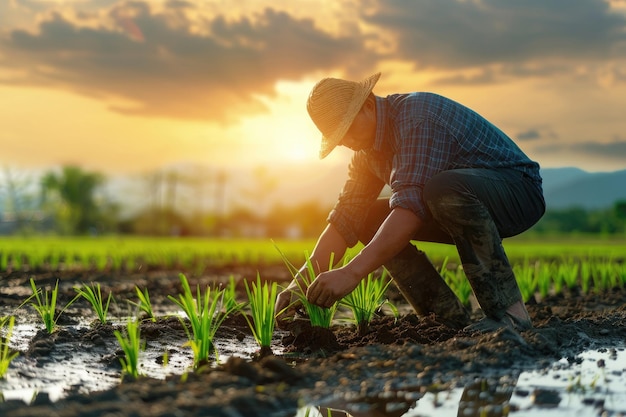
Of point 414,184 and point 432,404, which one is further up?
point 414,184

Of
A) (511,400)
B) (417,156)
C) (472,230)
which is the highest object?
(417,156)

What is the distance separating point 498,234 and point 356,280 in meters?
1.11

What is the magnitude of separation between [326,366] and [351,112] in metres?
1.50

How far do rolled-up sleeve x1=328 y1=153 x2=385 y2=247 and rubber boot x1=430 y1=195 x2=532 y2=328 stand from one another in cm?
67

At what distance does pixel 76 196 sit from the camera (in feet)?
183

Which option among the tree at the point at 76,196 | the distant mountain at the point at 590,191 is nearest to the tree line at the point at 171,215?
the tree at the point at 76,196

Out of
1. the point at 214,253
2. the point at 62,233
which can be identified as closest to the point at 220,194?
the point at 62,233

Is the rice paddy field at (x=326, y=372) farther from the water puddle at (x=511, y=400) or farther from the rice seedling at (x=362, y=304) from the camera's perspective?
the rice seedling at (x=362, y=304)

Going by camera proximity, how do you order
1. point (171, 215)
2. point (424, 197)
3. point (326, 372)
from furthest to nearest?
point (171, 215), point (424, 197), point (326, 372)

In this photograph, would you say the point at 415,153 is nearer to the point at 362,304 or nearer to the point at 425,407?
the point at 362,304

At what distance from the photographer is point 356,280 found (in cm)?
324

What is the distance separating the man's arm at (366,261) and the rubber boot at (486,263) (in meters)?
0.37

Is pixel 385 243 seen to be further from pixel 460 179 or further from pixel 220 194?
pixel 220 194

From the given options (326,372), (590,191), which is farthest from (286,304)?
(590,191)
